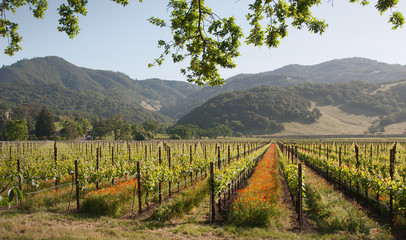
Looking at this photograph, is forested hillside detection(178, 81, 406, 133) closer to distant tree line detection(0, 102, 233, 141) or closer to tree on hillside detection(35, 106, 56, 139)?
A: distant tree line detection(0, 102, 233, 141)

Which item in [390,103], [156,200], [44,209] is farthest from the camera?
[390,103]

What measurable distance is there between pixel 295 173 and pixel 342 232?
2554 millimetres

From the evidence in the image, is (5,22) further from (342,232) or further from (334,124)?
(334,124)

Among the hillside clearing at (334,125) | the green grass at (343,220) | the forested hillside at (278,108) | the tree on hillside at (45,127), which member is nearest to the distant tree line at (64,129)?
the tree on hillside at (45,127)

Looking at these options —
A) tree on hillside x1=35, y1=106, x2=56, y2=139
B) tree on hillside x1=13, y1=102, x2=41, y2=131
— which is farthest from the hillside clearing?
tree on hillside x1=13, y1=102, x2=41, y2=131

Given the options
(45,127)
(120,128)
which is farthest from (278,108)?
(45,127)

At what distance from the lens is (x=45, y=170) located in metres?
11.2

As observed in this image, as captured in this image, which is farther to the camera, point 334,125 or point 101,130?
point 334,125

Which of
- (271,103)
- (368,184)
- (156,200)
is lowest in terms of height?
(156,200)

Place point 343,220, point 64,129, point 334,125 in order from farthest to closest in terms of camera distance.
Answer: point 334,125 < point 64,129 < point 343,220

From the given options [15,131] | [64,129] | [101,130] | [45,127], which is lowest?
[101,130]

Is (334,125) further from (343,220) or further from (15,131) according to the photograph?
(343,220)

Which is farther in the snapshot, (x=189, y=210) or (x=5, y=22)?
(x=189, y=210)

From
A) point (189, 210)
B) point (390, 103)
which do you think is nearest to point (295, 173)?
point (189, 210)
